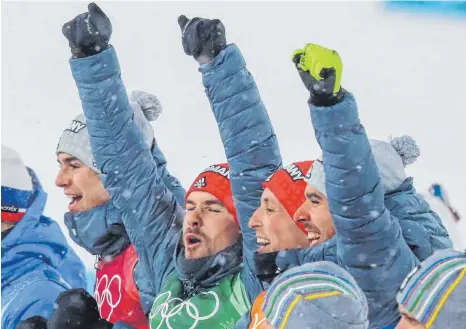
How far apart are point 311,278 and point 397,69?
3443mm

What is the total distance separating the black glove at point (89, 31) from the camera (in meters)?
2.99

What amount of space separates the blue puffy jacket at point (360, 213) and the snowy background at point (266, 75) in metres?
2.31

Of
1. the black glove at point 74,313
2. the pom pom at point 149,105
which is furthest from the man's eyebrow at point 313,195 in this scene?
the pom pom at point 149,105

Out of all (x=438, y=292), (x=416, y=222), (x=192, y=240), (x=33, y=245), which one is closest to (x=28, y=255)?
(x=33, y=245)

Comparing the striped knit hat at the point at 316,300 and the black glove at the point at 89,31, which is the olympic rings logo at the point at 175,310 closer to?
the striped knit hat at the point at 316,300

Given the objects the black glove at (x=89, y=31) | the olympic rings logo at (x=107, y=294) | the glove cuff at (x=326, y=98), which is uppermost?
the black glove at (x=89, y=31)

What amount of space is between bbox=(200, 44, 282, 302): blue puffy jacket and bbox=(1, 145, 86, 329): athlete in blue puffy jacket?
873mm

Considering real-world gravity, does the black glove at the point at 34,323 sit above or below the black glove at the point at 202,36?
below

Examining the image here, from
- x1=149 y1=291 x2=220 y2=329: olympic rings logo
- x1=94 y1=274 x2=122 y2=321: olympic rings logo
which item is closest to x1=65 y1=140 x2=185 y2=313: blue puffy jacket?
x1=94 y1=274 x2=122 y2=321: olympic rings logo

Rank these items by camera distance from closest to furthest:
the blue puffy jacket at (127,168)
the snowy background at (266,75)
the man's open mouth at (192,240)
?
the man's open mouth at (192,240), the blue puffy jacket at (127,168), the snowy background at (266,75)

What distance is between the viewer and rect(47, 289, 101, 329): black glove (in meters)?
2.95

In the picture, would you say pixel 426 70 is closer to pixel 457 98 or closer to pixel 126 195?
pixel 457 98

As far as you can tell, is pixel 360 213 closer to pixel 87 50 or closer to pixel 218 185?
pixel 218 185

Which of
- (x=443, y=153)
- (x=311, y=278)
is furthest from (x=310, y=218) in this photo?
(x=443, y=153)
